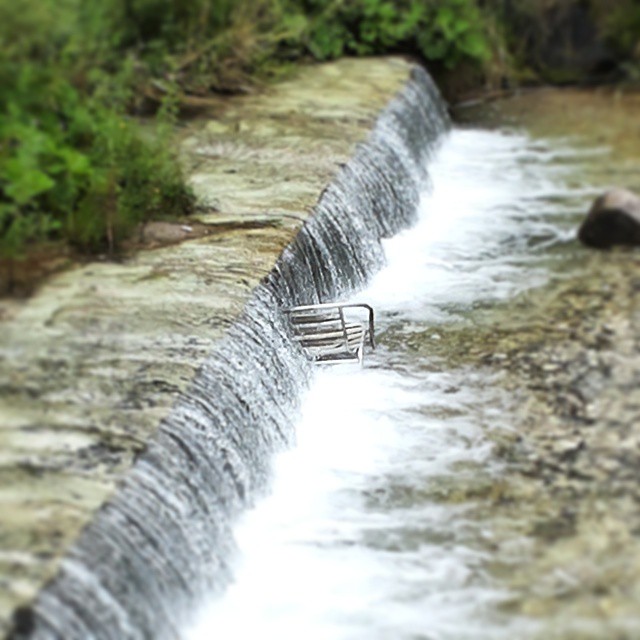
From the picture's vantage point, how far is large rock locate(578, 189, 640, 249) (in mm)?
6805

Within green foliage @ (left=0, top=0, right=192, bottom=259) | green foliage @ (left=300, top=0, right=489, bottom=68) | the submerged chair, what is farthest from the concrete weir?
green foliage @ (left=300, top=0, right=489, bottom=68)

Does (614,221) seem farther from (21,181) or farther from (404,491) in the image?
(21,181)

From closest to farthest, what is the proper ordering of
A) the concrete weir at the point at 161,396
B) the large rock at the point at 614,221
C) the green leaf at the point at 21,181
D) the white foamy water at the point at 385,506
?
the concrete weir at the point at 161,396 → the white foamy water at the point at 385,506 → the green leaf at the point at 21,181 → the large rock at the point at 614,221

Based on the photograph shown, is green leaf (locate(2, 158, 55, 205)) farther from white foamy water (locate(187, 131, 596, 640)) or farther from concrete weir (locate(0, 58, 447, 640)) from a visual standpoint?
white foamy water (locate(187, 131, 596, 640))

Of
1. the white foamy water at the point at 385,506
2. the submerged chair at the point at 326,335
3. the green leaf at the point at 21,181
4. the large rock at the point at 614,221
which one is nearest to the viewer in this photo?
the white foamy water at the point at 385,506

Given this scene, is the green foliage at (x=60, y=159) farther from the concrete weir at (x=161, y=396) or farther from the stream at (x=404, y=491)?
the stream at (x=404, y=491)

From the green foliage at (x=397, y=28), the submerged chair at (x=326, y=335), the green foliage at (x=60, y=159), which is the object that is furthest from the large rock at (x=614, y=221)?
→ the green foliage at (x=397, y=28)

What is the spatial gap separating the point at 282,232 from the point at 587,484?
6.56ft

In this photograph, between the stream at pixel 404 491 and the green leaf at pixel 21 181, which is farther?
the green leaf at pixel 21 181

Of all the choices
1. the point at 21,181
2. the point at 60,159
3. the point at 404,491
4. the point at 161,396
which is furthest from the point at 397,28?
the point at 161,396

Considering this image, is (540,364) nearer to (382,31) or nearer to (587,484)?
(587,484)

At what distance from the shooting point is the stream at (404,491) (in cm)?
348

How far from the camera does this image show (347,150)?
6.98 meters

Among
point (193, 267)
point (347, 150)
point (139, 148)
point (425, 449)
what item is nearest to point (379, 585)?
point (425, 449)
